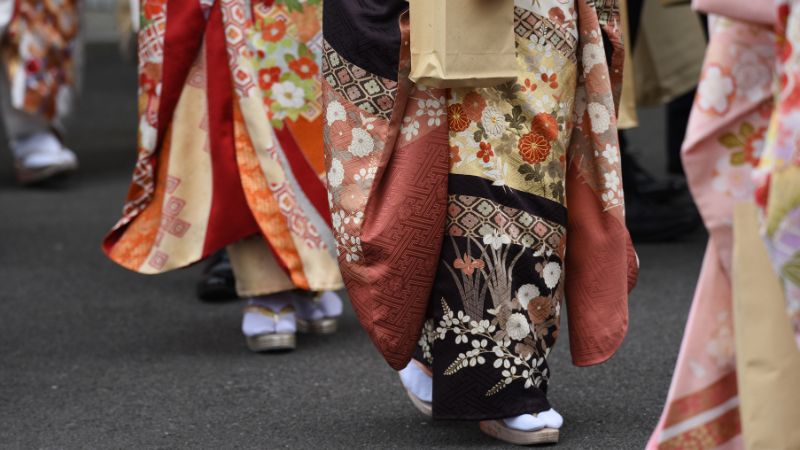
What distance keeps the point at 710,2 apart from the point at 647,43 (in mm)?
3464

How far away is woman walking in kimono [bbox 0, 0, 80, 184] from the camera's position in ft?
22.2

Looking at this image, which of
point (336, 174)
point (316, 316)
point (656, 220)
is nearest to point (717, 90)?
point (336, 174)

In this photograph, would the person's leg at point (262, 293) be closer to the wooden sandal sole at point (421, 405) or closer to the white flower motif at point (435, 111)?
the wooden sandal sole at point (421, 405)

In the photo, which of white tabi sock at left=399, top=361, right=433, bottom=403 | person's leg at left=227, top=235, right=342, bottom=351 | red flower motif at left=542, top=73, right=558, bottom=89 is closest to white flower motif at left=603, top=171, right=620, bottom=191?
red flower motif at left=542, top=73, right=558, bottom=89

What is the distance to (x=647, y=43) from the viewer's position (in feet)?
18.1

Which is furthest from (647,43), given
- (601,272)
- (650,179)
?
(601,272)

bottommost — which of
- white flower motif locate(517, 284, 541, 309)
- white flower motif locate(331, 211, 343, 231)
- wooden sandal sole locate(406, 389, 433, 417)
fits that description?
wooden sandal sole locate(406, 389, 433, 417)

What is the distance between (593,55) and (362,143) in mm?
523

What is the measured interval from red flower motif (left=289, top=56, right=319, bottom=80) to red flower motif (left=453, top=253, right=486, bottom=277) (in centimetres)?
108

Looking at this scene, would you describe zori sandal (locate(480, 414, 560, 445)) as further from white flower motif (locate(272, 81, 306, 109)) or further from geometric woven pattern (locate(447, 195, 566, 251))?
white flower motif (locate(272, 81, 306, 109))

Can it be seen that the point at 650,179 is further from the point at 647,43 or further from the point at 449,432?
the point at 449,432

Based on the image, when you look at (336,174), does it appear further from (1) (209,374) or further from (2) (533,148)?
(1) (209,374)

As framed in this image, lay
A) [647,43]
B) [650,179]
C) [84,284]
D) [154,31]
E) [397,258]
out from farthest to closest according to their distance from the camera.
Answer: [650,179], [647,43], [84,284], [154,31], [397,258]

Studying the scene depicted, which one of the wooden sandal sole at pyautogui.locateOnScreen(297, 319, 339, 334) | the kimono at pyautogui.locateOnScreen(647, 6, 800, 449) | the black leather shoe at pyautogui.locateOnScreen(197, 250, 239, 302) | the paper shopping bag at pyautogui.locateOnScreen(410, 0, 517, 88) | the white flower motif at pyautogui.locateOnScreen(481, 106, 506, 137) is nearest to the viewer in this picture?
the kimono at pyautogui.locateOnScreen(647, 6, 800, 449)
